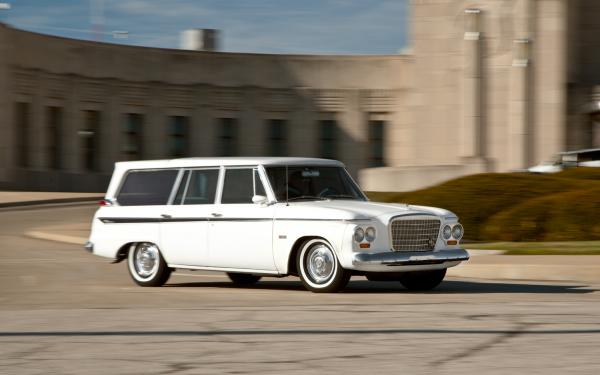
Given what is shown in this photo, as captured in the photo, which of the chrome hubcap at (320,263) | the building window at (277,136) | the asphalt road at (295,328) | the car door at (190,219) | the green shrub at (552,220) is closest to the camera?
the asphalt road at (295,328)

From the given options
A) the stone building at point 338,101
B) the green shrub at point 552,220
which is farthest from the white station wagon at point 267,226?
the stone building at point 338,101

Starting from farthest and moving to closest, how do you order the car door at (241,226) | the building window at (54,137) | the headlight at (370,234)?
the building window at (54,137), the car door at (241,226), the headlight at (370,234)

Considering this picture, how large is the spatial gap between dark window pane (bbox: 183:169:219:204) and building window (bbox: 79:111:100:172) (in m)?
43.0

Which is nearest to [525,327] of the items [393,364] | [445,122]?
[393,364]

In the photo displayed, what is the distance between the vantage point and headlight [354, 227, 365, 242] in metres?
13.6

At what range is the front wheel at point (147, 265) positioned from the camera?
15.6 meters

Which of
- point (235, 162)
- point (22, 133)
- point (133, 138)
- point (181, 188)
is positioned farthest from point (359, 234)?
point (133, 138)

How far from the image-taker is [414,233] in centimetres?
1409

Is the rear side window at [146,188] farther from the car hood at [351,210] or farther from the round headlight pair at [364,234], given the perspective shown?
the round headlight pair at [364,234]

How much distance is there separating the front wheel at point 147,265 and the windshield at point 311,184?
201 cm

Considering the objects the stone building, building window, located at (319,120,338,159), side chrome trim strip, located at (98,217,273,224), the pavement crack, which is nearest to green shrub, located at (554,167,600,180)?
side chrome trim strip, located at (98,217,273,224)

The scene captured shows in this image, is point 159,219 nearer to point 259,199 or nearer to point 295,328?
point 259,199

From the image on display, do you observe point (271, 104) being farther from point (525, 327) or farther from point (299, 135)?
point (525, 327)

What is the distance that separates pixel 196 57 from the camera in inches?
2304
